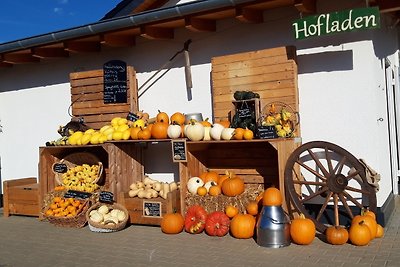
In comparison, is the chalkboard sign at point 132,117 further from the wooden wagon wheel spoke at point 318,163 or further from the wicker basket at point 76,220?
the wooden wagon wheel spoke at point 318,163

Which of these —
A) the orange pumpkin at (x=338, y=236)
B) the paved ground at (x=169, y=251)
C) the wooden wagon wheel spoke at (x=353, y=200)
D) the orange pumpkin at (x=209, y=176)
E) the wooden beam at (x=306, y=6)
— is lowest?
the paved ground at (x=169, y=251)

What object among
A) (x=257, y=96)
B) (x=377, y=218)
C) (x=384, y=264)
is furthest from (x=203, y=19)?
(x=384, y=264)

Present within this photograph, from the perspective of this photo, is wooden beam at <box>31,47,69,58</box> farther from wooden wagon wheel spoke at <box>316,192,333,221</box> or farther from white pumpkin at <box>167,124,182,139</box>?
wooden wagon wheel spoke at <box>316,192,333,221</box>

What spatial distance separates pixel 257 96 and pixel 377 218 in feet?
7.54

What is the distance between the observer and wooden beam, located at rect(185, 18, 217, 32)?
6645 mm

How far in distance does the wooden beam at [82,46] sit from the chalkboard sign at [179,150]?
279cm

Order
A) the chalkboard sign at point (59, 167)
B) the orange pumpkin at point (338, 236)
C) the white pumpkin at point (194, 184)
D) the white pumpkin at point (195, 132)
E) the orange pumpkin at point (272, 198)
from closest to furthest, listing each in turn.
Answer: the orange pumpkin at point (338, 236)
the orange pumpkin at point (272, 198)
the white pumpkin at point (195, 132)
the white pumpkin at point (194, 184)
the chalkboard sign at point (59, 167)

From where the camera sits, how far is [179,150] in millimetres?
6461

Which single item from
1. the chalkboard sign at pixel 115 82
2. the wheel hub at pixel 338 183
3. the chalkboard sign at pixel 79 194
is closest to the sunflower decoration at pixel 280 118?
the wheel hub at pixel 338 183

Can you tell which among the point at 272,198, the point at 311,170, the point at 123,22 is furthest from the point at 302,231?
the point at 123,22

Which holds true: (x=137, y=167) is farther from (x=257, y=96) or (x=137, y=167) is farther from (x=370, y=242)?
(x=370, y=242)

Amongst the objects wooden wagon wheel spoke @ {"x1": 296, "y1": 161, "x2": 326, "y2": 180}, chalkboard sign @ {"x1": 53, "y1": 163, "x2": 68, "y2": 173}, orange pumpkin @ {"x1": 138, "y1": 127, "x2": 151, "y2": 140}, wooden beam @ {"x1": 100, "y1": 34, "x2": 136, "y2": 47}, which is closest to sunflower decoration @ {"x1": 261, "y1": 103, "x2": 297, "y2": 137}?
wooden wagon wheel spoke @ {"x1": 296, "y1": 161, "x2": 326, "y2": 180}

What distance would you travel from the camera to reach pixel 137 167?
7.55m

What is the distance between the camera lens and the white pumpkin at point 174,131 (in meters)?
6.54
